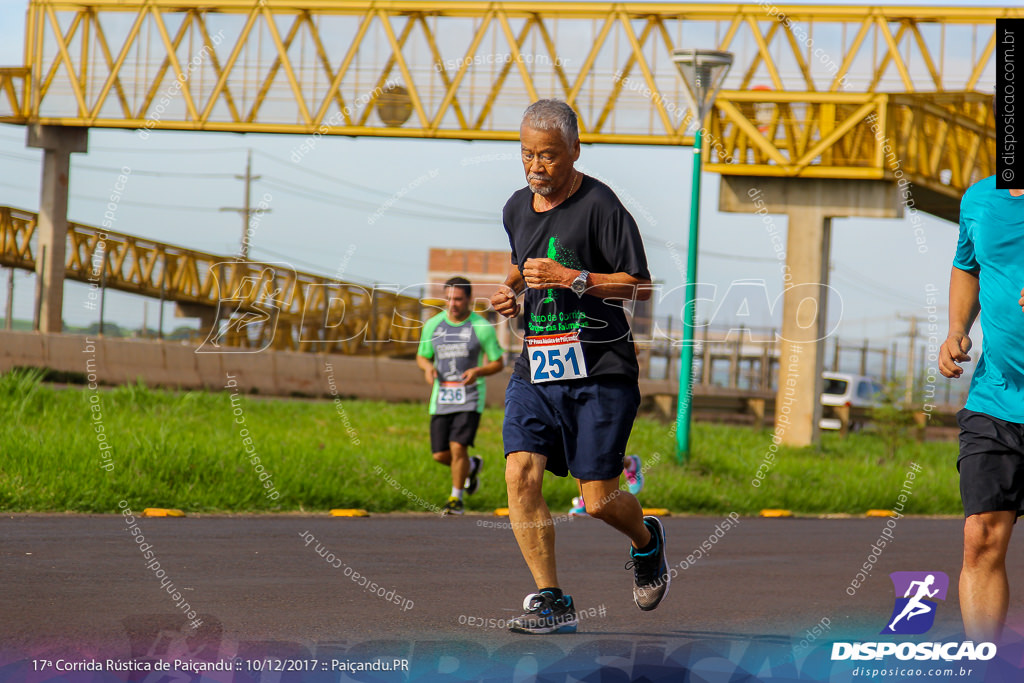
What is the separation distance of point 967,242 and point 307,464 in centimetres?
841

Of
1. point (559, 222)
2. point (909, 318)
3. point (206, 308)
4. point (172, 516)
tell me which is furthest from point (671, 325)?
point (559, 222)

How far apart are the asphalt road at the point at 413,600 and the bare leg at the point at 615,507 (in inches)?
17.3

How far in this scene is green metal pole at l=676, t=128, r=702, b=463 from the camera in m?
14.6

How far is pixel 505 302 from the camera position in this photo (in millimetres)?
5500

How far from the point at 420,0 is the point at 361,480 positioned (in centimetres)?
1935

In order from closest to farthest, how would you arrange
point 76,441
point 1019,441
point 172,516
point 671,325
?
point 1019,441 < point 172,516 < point 76,441 < point 671,325

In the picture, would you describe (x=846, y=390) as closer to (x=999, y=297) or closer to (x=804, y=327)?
(x=804, y=327)

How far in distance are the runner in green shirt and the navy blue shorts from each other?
18.2 ft

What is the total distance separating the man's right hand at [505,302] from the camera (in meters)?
5.44

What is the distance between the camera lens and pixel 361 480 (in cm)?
1227

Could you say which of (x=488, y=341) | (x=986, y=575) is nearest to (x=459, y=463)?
(x=488, y=341)

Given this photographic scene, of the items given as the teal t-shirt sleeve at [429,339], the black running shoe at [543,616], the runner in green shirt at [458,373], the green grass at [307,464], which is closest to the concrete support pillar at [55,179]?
the green grass at [307,464]

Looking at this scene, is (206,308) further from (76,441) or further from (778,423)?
(76,441)

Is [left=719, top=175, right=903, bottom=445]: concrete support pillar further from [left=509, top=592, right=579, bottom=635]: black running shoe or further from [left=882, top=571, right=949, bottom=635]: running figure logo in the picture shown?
[left=509, top=592, right=579, bottom=635]: black running shoe
